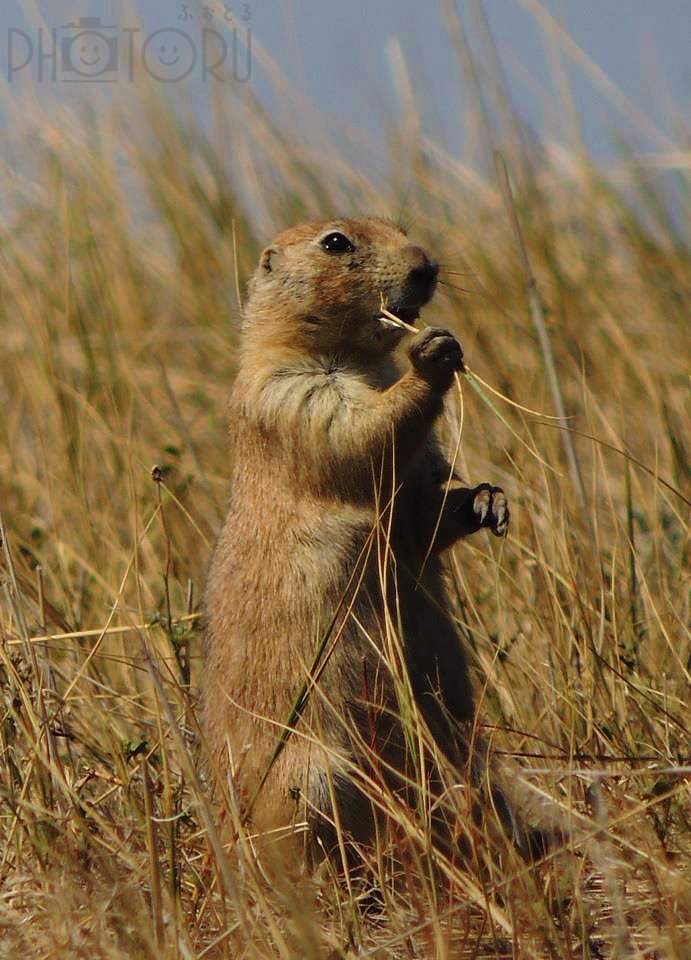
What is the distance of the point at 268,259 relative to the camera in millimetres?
4633

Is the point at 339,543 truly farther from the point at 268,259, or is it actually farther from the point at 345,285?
the point at 268,259

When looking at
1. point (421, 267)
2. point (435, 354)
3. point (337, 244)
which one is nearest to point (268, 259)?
point (337, 244)

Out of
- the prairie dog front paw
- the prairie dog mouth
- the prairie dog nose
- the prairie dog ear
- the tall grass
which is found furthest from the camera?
the prairie dog ear

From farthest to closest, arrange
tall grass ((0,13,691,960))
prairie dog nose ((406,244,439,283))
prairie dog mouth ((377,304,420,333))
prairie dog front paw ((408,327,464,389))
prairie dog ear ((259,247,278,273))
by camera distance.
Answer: prairie dog ear ((259,247,278,273)) → prairie dog nose ((406,244,439,283)) → prairie dog mouth ((377,304,420,333)) → prairie dog front paw ((408,327,464,389)) → tall grass ((0,13,691,960))

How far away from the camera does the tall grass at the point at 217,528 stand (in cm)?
308

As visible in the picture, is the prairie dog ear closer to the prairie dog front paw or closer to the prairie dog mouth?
the prairie dog mouth

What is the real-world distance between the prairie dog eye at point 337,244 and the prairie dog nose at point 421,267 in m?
0.22

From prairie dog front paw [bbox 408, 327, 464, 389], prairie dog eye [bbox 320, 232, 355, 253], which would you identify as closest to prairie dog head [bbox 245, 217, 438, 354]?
prairie dog eye [bbox 320, 232, 355, 253]

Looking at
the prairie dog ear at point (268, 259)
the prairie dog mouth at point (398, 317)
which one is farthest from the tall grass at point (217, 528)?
the prairie dog mouth at point (398, 317)

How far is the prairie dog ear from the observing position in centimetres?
461

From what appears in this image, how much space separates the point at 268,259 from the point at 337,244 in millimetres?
355

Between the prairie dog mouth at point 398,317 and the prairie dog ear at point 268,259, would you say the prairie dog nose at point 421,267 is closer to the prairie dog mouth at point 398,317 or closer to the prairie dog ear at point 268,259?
the prairie dog mouth at point 398,317

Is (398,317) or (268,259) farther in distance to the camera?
(268,259)

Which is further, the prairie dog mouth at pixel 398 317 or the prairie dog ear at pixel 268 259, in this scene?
the prairie dog ear at pixel 268 259
